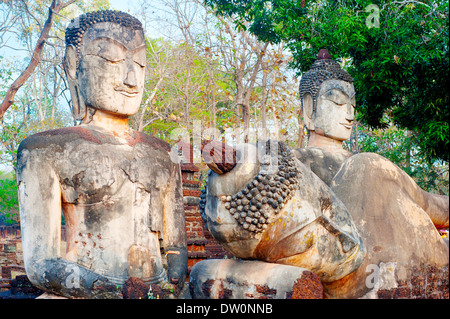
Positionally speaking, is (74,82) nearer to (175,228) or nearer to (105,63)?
(105,63)

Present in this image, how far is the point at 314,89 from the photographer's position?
14.3ft

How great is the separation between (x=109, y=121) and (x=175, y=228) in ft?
2.77

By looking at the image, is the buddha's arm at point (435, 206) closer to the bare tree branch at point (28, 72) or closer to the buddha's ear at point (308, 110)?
the buddha's ear at point (308, 110)

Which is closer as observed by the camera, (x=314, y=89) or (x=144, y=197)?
(x=144, y=197)

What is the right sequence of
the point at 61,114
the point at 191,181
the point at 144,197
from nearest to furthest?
the point at 144,197 < the point at 191,181 < the point at 61,114

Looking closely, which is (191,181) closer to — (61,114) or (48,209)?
(48,209)

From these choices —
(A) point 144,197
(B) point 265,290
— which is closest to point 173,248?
(A) point 144,197

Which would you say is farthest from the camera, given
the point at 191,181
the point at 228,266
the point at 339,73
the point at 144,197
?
the point at 191,181

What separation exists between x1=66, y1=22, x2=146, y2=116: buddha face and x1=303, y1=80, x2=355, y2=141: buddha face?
168 cm

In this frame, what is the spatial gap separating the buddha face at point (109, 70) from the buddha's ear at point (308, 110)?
168 centimetres

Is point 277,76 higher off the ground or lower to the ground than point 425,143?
higher

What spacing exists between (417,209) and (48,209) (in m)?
2.15

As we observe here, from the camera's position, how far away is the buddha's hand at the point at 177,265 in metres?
3.19

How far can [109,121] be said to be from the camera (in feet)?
11.1
